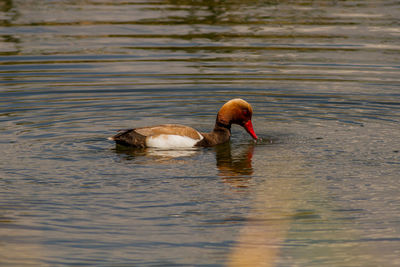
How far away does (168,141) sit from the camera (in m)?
11.5

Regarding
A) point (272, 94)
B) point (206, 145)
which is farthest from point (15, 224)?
point (272, 94)

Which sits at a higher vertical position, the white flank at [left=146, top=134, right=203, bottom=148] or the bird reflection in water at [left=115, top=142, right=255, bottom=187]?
the white flank at [left=146, top=134, right=203, bottom=148]

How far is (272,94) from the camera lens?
15125mm

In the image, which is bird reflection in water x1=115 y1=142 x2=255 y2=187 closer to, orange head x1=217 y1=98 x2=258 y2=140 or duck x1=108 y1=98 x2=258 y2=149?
duck x1=108 y1=98 x2=258 y2=149

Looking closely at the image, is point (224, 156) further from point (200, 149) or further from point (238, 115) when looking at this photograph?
point (238, 115)

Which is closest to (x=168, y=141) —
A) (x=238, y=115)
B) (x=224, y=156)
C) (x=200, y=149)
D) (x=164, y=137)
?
(x=164, y=137)

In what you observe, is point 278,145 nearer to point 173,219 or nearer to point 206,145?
point 206,145

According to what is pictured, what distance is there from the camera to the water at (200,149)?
787cm

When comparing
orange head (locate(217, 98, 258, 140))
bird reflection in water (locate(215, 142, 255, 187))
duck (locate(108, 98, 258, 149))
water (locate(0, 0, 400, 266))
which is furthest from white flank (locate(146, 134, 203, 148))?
orange head (locate(217, 98, 258, 140))

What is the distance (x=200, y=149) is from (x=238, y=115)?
2.97 feet

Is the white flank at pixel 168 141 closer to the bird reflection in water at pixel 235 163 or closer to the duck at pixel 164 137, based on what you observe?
the duck at pixel 164 137

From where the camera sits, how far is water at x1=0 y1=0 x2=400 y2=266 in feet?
25.8

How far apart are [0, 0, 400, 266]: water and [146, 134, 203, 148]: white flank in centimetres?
15

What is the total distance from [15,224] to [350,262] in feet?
11.1
